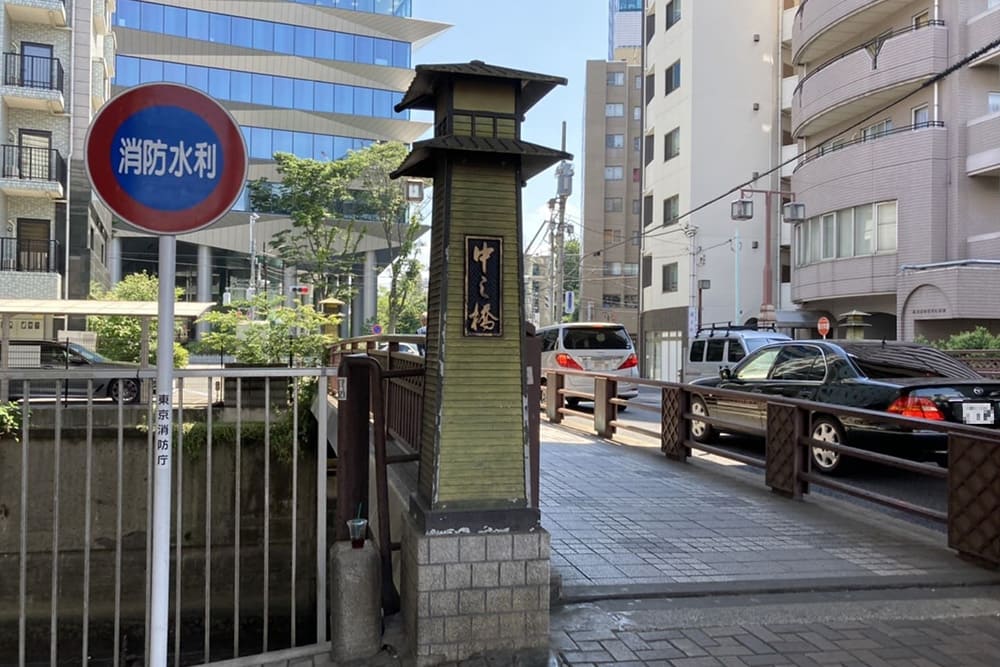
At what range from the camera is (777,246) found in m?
29.8

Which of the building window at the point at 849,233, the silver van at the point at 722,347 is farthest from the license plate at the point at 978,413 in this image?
the building window at the point at 849,233

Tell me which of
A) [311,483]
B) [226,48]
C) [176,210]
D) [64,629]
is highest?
[226,48]

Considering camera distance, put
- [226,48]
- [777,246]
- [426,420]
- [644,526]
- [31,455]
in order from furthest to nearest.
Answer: [226,48] → [777,246] → [31,455] → [644,526] → [426,420]

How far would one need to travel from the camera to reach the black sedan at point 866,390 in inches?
283

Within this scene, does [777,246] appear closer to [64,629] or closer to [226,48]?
[64,629]

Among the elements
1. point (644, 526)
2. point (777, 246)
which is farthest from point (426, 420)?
point (777, 246)

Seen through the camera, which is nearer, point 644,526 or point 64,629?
point 644,526

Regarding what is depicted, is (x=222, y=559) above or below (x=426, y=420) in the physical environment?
below

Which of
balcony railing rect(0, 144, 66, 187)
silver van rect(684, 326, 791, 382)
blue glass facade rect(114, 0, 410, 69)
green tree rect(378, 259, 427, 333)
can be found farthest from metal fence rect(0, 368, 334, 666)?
blue glass facade rect(114, 0, 410, 69)

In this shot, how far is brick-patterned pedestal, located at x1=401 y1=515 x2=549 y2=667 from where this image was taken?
369 cm

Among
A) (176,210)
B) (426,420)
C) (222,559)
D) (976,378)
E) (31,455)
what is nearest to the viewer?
(176,210)

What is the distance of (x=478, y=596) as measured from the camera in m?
3.76

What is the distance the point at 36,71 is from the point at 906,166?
27.1 m

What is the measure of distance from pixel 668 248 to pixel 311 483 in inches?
1000
